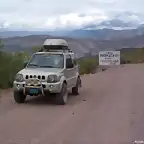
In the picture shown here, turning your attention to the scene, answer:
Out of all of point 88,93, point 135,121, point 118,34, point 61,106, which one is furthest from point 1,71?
point 118,34

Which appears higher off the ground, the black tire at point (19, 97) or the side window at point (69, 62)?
the side window at point (69, 62)

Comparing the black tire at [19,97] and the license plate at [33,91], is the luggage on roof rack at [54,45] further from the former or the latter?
the license plate at [33,91]

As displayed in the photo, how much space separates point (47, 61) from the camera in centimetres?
1468

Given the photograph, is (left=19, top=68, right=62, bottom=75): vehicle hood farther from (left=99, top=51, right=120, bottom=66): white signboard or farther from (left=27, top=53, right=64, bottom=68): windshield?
(left=99, top=51, right=120, bottom=66): white signboard

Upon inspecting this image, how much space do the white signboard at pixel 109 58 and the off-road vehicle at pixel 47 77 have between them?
2647cm

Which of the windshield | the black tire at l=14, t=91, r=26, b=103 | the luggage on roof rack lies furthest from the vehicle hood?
the luggage on roof rack

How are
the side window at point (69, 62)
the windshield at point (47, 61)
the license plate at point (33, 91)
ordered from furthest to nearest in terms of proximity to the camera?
the side window at point (69, 62)
the windshield at point (47, 61)
the license plate at point (33, 91)

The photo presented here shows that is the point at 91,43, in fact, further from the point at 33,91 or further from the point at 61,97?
the point at 33,91

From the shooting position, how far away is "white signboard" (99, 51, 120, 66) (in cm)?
4228

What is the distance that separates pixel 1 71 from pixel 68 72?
227 inches

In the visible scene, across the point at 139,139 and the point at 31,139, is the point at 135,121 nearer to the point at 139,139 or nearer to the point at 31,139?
the point at 139,139

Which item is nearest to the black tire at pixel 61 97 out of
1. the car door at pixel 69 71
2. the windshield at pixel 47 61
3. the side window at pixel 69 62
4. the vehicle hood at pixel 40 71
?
the vehicle hood at pixel 40 71

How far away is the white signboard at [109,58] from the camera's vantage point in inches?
1665

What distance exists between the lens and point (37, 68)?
46.8 feet
